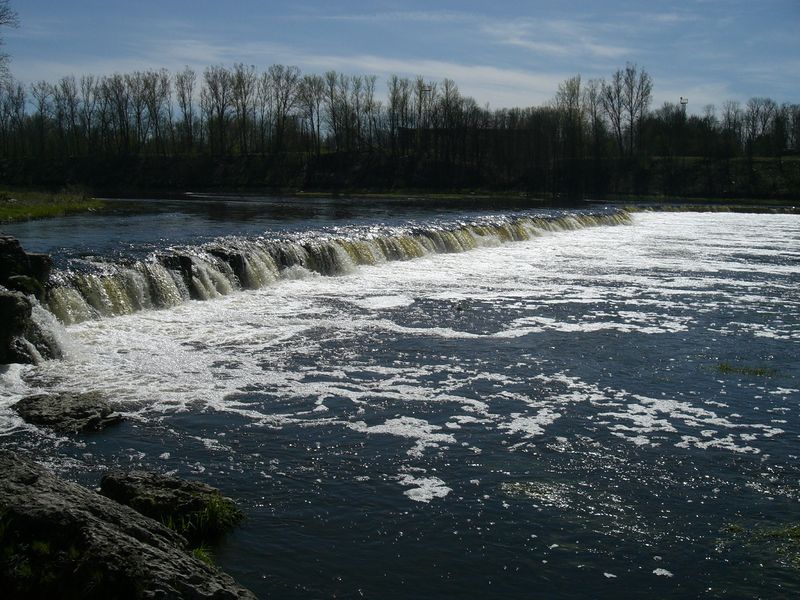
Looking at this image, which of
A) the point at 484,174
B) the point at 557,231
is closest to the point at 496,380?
the point at 557,231

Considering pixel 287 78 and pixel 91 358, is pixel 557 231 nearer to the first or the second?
pixel 91 358

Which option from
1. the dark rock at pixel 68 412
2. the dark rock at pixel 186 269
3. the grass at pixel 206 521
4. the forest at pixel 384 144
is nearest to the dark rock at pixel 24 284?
the dark rock at pixel 186 269

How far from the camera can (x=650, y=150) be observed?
120 meters

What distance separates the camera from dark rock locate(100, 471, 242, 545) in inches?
299

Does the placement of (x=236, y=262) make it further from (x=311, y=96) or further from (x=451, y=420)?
(x=311, y=96)

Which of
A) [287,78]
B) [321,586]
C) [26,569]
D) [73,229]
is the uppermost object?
[287,78]

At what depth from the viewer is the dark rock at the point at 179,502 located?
7.61 metres

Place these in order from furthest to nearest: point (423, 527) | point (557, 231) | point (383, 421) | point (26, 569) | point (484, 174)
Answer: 1. point (484, 174)
2. point (557, 231)
3. point (383, 421)
4. point (423, 527)
5. point (26, 569)

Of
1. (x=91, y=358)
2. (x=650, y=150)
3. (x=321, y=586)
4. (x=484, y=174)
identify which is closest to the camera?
(x=321, y=586)

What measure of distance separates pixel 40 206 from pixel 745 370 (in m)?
41.8

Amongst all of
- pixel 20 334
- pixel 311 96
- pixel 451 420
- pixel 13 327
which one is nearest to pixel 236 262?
pixel 20 334

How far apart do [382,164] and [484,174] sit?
50.1 feet

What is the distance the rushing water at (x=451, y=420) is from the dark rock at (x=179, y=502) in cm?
28

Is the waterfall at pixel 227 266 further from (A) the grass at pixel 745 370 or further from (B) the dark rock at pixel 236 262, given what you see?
(A) the grass at pixel 745 370
